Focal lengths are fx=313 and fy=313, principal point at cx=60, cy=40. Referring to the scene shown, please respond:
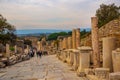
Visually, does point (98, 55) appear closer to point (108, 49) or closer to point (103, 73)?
point (108, 49)

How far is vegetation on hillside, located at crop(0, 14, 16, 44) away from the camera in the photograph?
184ft

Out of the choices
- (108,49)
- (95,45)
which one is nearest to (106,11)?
(95,45)

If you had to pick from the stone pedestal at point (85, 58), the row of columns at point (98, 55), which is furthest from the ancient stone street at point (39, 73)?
the row of columns at point (98, 55)

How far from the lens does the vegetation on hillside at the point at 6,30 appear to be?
55.9 metres

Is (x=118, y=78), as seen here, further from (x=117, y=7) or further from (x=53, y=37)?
(x=53, y=37)

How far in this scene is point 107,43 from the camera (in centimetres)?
1296

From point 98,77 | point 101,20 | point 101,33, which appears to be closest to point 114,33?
point 101,33

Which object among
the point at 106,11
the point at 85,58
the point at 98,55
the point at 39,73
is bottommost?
the point at 39,73

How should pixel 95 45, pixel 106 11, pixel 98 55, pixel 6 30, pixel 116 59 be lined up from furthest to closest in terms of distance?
pixel 6 30 < pixel 106 11 < pixel 95 45 < pixel 98 55 < pixel 116 59

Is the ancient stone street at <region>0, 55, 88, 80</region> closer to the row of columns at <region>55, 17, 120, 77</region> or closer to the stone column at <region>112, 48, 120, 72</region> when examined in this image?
the row of columns at <region>55, 17, 120, 77</region>

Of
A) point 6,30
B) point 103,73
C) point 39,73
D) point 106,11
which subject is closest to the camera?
point 103,73

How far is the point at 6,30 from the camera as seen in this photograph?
5859 cm

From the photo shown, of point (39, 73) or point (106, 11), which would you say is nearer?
point (39, 73)

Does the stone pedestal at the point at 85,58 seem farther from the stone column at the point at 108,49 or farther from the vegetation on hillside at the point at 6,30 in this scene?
the vegetation on hillside at the point at 6,30
